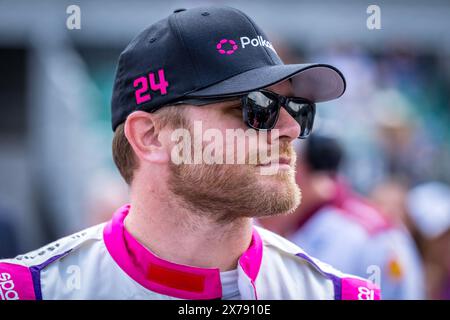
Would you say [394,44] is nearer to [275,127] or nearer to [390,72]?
[390,72]

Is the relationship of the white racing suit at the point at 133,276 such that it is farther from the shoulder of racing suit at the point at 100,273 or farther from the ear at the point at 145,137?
the ear at the point at 145,137

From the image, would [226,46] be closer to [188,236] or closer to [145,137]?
[145,137]

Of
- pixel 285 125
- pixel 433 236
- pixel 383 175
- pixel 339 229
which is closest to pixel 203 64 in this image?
pixel 285 125

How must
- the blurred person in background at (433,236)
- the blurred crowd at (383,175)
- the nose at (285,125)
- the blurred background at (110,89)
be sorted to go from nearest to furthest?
the nose at (285,125), the blurred crowd at (383,175), the blurred person in background at (433,236), the blurred background at (110,89)

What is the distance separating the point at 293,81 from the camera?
7.52 feet

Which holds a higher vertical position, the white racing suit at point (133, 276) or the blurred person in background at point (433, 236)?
the white racing suit at point (133, 276)

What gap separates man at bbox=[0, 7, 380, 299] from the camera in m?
2.17

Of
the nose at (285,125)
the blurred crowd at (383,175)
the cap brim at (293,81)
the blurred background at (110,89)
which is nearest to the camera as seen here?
the cap brim at (293,81)

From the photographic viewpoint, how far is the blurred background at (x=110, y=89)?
7133 millimetres

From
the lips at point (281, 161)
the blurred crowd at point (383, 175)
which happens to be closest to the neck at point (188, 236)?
the lips at point (281, 161)

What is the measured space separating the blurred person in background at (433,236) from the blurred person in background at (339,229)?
0.59 metres

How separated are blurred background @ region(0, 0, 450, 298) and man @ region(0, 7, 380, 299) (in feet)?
13.7

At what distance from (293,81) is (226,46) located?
0.27 metres
